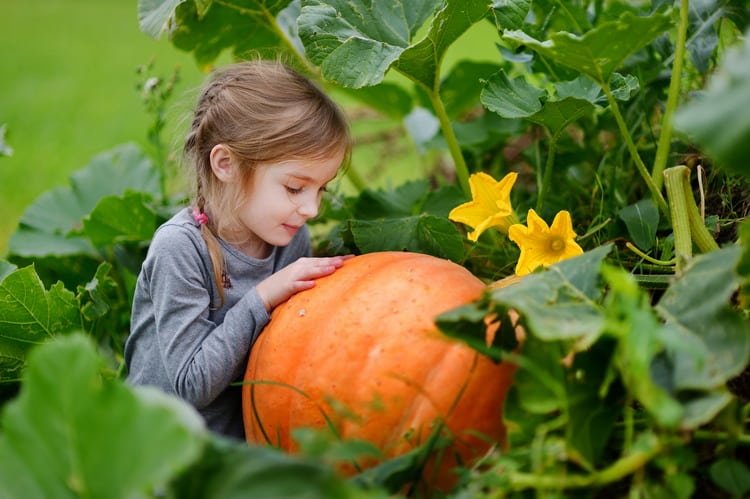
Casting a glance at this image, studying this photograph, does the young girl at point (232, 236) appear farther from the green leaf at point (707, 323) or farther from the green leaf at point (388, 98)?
the green leaf at point (388, 98)

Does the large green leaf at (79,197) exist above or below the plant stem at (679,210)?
below

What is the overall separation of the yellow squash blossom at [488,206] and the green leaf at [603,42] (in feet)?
0.79

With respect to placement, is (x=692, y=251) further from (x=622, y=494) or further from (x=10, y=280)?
(x=10, y=280)

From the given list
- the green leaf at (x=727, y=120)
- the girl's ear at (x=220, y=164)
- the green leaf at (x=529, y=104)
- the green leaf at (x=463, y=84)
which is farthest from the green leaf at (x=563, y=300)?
the green leaf at (x=463, y=84)

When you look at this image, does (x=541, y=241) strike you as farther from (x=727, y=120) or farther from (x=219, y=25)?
(x=219, y=25)

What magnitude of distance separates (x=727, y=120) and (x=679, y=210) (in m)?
0.51

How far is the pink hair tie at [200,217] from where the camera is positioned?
1461mm

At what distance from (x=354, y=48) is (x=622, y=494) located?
0.84 meters

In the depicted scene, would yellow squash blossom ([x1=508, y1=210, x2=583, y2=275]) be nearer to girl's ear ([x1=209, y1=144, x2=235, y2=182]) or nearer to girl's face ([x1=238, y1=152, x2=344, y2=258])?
girl's face ([x1=238, y1=152, x2=344, y2=258])

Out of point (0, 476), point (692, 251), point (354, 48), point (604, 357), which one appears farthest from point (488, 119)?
point (0, 476)

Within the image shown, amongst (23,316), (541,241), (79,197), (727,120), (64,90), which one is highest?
(727,120)

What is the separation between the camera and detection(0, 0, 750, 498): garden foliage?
82 cm

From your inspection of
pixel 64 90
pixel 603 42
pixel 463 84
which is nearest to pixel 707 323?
pixel 603 42

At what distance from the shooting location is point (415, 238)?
1.51m
